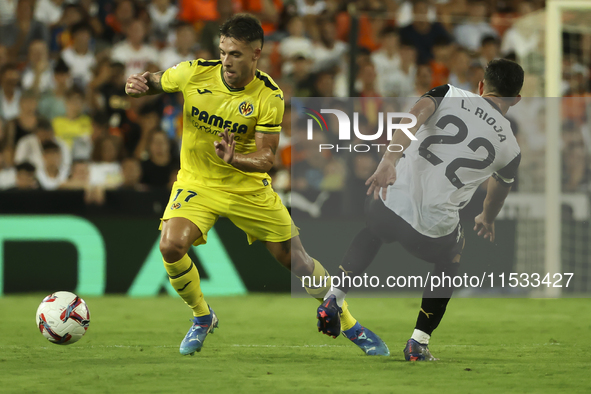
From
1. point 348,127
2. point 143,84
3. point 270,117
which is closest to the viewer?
point 270,117

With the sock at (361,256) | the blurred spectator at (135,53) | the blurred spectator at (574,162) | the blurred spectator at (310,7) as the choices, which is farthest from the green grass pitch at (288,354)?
the blurred spectator at (310,7)

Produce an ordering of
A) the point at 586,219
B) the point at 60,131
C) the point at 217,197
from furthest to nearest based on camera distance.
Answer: the point at 60,131 < the point at 586,219 < the point at 217,197

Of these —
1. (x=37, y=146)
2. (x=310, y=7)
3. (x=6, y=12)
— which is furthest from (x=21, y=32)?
(x=310, y=7)

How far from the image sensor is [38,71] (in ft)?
37.7

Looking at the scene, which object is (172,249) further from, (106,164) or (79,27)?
(79,27)

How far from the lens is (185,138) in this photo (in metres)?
5.87

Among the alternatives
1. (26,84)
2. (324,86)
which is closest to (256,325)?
(324,86)

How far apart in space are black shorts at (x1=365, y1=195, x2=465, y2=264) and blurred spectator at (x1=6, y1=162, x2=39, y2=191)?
223 inches

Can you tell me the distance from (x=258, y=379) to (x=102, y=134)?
258 inches

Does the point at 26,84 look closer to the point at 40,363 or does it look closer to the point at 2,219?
the point at 2,219

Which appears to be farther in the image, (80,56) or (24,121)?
(80,56)

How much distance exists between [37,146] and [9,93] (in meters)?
1.23

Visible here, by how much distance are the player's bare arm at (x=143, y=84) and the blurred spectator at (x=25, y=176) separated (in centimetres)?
451

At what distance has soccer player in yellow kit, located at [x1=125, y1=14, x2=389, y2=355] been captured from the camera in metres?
5.54
